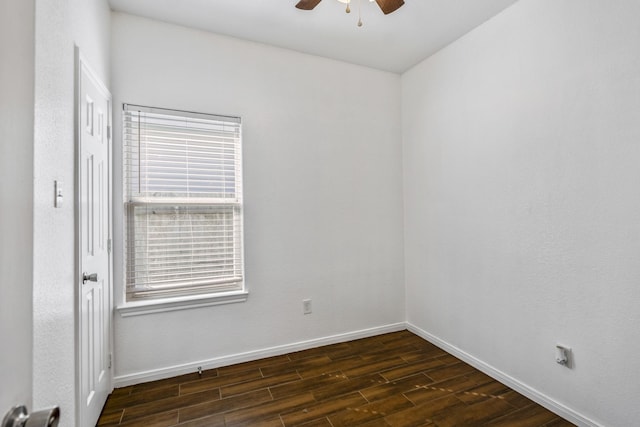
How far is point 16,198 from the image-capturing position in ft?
1.80

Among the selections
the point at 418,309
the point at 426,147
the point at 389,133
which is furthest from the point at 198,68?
the point at 418,309

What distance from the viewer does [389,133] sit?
3.36 meters

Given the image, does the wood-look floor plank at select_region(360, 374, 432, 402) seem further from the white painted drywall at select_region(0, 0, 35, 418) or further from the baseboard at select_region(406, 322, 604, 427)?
the white painted drywall at select_region(0, 0, 35, 418)

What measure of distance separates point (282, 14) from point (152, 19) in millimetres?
999

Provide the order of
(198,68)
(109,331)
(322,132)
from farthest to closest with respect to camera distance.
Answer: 1. (322,132)
2. (198,68)
3. (109,331)

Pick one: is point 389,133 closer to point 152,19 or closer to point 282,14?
point 282,14

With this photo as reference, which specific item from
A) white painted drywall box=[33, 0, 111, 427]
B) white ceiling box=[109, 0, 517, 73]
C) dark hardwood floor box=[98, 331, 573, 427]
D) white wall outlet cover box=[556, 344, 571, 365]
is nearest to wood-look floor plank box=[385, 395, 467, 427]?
dark hardwood floor box=[98, 331, 573, 427]

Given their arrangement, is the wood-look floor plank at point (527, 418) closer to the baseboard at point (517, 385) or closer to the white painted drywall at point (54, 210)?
the baseboard at point (517, 385)

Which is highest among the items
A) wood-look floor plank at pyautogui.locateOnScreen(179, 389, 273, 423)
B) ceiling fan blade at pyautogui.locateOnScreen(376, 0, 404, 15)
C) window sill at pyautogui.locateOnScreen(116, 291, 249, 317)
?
ceiling fan blade at pyautogui.locateOnScreen(376, 0, 404, 15)

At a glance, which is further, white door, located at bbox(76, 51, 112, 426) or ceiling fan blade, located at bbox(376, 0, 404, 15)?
ceiling fan blade, located at bbox(376, 0, 404, 15)

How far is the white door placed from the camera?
1649 millimetres

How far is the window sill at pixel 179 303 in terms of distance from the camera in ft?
7.67

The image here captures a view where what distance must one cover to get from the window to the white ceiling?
2.34 feet

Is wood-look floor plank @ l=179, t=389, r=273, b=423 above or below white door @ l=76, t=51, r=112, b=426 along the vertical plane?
below
